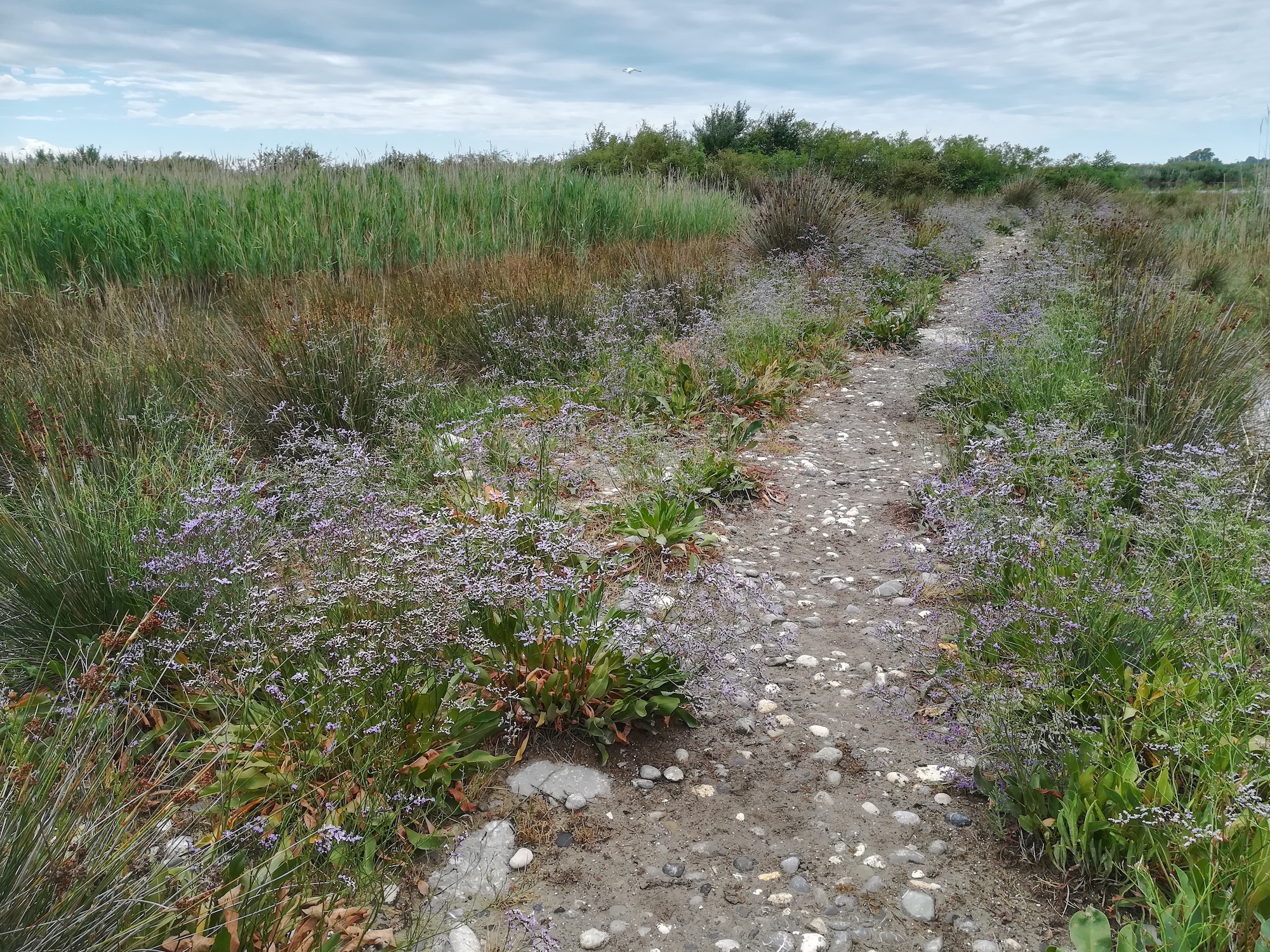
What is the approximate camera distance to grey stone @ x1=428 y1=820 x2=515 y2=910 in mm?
2217

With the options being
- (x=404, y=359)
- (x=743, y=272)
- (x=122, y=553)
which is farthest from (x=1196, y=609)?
(x=743, y=272)

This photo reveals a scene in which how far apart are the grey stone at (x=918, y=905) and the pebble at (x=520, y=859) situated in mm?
1092

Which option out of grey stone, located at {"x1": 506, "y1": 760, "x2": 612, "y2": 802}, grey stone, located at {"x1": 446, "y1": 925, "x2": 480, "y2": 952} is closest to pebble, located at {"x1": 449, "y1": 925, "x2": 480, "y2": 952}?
grey stone, located at {"x1": 446, "y1": 925, "x2": 480, "y2": 952}

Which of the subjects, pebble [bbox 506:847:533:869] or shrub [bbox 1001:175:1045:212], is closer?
pebble [bbox 506:847:533:869]

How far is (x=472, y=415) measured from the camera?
18.3 ft

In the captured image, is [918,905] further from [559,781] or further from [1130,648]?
[1130,648]

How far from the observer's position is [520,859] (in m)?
2.35

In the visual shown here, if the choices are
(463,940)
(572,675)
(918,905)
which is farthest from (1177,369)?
(463,940)

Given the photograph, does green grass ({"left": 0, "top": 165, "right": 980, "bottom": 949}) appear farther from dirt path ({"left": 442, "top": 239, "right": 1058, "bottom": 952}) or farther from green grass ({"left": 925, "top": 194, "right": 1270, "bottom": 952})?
green grass ({"left": 925, "top": 194, "right": 1270, "bottom": 952})

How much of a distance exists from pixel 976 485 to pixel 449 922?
3239 mm

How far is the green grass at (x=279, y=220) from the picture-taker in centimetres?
833

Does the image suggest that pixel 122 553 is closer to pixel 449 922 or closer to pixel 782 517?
pixel 449 922

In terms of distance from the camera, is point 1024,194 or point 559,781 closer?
point 559,781

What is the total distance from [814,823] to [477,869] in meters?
1.08
